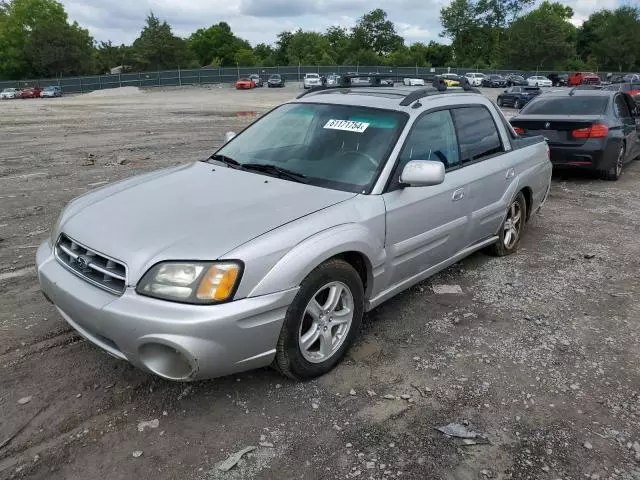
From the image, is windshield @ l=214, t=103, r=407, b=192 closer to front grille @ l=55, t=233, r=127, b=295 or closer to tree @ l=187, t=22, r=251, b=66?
front grille @ l=55, t=233, r=127, b=295

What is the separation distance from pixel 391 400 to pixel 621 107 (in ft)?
28.6

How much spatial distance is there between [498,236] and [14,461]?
4252mm

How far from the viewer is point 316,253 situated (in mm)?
2934

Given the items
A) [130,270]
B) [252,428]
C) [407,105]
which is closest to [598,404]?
[252,428]

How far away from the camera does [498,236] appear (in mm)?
5211

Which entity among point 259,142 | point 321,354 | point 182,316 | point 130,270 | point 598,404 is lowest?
point 598,404

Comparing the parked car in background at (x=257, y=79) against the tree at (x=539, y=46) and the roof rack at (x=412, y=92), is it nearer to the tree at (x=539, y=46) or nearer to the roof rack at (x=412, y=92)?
the tree at (x=539, y=46)

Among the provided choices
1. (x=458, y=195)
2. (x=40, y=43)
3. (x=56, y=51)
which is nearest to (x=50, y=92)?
(x=56, y=51)

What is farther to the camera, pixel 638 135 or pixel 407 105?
pixel 638 135

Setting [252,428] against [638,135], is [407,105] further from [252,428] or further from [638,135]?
[638,135]

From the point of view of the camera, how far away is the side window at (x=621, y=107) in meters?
9.26

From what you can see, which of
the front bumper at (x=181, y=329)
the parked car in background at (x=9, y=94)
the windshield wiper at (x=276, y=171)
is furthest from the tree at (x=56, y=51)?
the front bumper at (x=181, y=329)

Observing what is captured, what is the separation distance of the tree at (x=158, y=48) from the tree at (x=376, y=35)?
40.6 metres

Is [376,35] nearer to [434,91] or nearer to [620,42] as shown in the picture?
[620,42]
